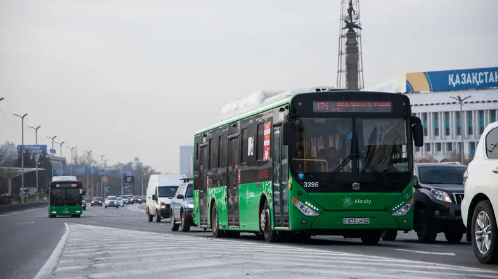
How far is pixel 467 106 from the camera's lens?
135500 millimetres

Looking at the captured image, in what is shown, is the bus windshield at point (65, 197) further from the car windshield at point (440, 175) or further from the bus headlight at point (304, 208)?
the bus headlight at point (304, 208)

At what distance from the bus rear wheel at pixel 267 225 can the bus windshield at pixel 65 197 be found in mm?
43419

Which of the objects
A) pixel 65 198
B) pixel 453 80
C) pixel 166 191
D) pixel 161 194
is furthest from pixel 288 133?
pixel 453 80

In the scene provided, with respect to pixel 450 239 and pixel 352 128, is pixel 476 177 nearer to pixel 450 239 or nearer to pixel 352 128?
pixel 352 128

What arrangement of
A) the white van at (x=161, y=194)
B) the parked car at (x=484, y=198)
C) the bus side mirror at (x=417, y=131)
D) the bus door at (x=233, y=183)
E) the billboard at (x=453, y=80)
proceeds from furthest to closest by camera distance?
the billboard at (x=453, y=80)
the white van at (x=161, y=194)
the bus door at (x=233, y=183)
the bus side mirror at (x=417, y=131)
the parked car at (x=484, y=198)

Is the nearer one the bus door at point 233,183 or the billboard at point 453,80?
the bus door at point 233,183

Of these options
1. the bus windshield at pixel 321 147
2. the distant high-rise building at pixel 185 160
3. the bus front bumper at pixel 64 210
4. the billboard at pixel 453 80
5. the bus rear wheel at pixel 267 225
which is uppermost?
the billboard at pixel 453 80

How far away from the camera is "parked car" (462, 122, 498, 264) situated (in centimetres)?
1273

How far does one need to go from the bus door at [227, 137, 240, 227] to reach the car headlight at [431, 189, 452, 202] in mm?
5047

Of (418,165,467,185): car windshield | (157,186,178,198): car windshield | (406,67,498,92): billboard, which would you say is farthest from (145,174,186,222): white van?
(406,67,498,92): billboard

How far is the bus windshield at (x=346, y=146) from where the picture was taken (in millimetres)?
19375

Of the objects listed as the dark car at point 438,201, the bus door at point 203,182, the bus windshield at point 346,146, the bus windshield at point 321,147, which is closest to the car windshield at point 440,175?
the dark car at point 438,201

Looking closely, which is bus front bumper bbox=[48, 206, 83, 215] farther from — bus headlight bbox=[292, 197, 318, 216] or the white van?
bus headlight bbox=[292, 197, 318, 216]

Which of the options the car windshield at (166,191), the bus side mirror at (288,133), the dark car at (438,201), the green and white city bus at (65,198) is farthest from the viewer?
the green and white city bus at (65,198)
